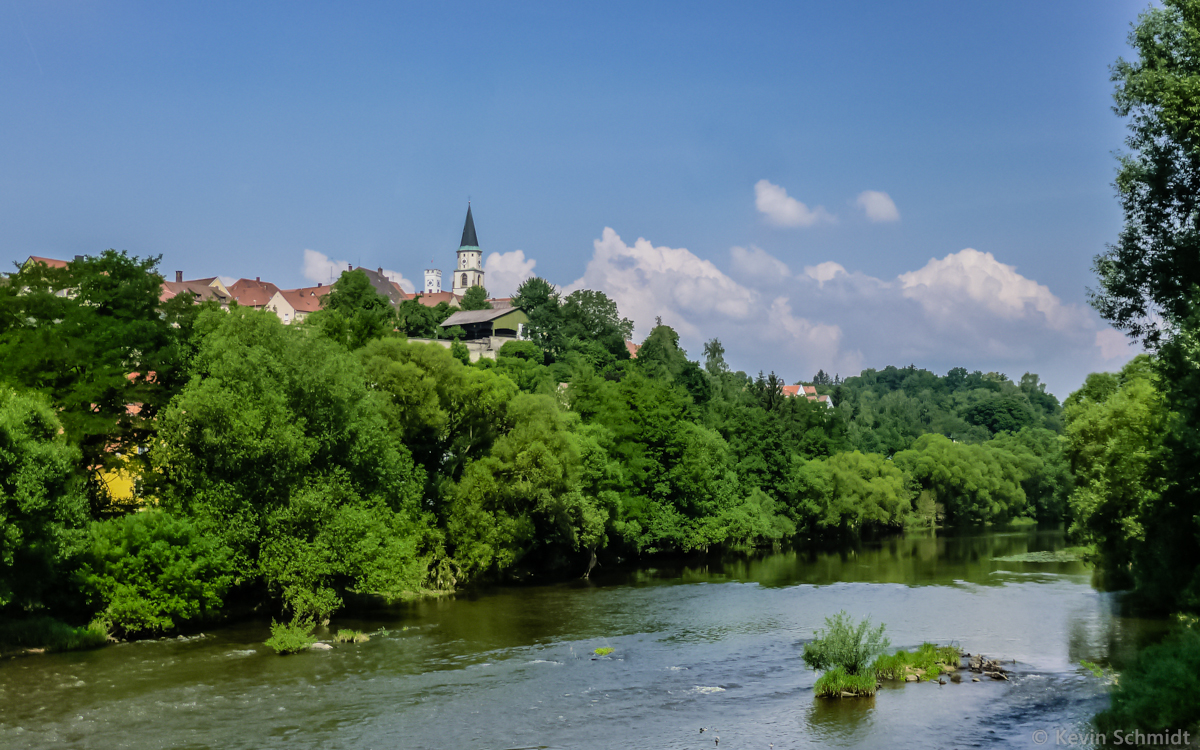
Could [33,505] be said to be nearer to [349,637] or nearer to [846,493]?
[349,637]

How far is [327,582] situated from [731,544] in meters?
42.8

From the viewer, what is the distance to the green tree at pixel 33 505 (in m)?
30.4

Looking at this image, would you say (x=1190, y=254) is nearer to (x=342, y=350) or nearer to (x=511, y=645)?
(x=511, y=645)

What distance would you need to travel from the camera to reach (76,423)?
3666 centimetres

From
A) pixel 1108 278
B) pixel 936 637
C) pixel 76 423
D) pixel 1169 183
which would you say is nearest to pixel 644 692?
pixel 936 637

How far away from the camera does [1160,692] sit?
65.6 feet

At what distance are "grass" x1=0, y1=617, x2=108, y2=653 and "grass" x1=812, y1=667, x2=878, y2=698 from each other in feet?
82.8

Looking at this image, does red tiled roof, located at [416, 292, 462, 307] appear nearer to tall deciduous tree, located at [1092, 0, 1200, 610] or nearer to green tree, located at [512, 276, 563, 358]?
green tree, located at [512, 276, 563, 358]

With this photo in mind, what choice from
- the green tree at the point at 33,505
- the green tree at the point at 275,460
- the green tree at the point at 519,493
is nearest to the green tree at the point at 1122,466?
the green tree at the point at 519,493

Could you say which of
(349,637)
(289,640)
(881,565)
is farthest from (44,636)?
(881,565)

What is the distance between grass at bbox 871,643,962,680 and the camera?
30.2 meters

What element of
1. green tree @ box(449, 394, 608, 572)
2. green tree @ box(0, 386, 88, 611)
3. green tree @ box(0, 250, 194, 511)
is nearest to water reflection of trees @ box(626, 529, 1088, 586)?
green tree @ box(449, 394, 608, 572)

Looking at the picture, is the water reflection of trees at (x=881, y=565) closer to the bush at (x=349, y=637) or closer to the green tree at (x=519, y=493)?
the green tree at (x=519, y=493)

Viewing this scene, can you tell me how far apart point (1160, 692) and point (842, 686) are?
960cm
